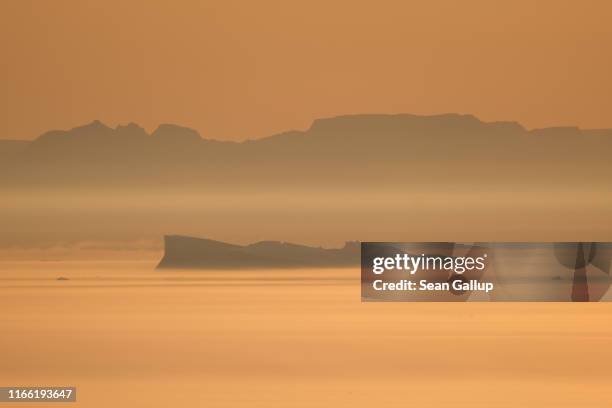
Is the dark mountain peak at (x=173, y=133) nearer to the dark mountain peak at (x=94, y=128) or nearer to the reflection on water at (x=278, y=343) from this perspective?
the dark mountain peak at (x=94, y=128)

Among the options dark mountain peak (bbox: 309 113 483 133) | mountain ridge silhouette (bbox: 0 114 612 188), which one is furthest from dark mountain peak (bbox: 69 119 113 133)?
dark mountain peak (bbox: 309 113 483 133)

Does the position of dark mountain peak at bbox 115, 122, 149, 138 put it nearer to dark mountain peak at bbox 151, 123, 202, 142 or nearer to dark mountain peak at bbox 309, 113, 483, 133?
dark mountain peak at bbox 151, 123, 202, 142

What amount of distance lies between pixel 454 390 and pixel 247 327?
0.85 meters

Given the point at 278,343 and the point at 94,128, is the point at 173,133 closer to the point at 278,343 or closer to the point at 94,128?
the point at 94,128

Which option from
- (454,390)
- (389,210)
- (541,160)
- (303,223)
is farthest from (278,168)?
(454,390)

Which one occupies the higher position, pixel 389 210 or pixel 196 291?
pixel 389 210

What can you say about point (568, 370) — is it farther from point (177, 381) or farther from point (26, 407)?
point (26, 407)

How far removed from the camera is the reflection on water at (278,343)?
291cm

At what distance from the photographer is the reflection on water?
2.91 meters

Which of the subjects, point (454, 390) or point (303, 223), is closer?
point (454, 390)

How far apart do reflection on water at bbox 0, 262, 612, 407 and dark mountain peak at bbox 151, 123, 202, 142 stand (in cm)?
57

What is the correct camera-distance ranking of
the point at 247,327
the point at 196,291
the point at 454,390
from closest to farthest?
the point at 454,390 → the point at 247,327 → the point at 196,291

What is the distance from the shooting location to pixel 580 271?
3752 millimetres

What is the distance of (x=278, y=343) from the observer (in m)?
3.25
